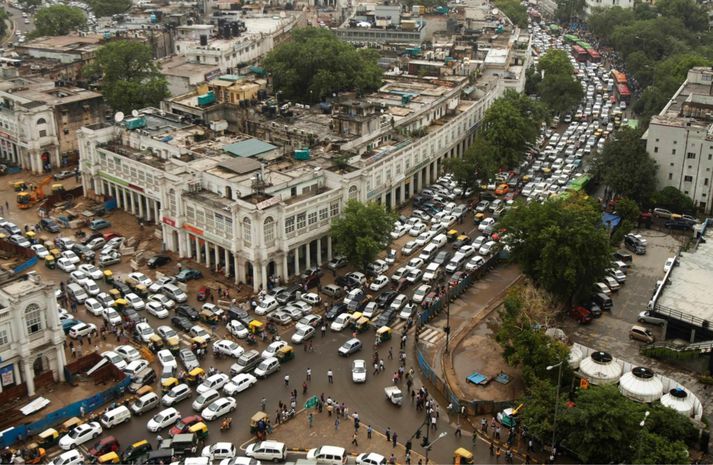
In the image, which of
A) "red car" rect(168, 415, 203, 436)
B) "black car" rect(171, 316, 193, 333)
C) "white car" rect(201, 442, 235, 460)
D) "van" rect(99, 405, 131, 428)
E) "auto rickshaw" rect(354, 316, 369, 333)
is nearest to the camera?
"white car" rect(201, 442, 235, 460)

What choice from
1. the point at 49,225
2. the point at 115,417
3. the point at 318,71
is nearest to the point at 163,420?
the point at 115,417

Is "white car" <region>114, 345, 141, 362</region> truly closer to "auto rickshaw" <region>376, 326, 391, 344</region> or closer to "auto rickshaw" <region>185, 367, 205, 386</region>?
"auto rickshaw" <region>185, 367, 205, 386</region>

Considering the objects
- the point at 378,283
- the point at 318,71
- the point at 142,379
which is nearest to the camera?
the point at 142,379

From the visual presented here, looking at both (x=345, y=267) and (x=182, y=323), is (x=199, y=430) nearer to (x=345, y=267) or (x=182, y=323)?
(x=182, y=323)

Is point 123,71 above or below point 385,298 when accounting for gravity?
above

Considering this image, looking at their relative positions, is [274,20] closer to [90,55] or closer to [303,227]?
[90,55]

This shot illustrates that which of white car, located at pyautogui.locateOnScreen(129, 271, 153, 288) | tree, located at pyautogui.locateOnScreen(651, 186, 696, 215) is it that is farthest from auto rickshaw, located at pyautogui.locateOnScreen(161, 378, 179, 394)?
tree, located at pyautogui.locateOnScreen(651, 186, 696, 215)

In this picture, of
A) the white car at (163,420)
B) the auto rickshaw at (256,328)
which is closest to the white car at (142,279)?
the auto rickshaw at (256,328)

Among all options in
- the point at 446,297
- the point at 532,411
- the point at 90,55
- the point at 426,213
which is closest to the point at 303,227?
the point at 446,297

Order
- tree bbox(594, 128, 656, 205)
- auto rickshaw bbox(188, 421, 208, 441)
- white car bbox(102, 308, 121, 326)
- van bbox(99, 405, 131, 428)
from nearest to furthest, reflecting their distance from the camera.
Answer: auto rickshaw bbox(188, 421, 208, 441)
van bbox(99, 405, 131, 428)
white car bbox(102, 308, 121, 326)
tree bbox(594, 128, 656, 205)
